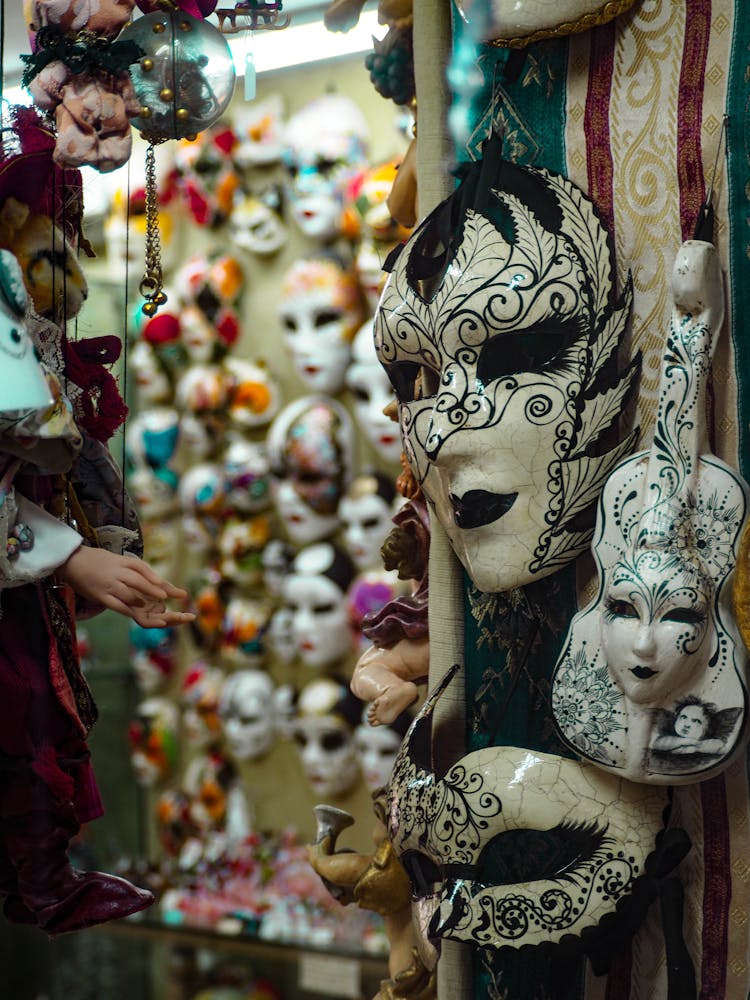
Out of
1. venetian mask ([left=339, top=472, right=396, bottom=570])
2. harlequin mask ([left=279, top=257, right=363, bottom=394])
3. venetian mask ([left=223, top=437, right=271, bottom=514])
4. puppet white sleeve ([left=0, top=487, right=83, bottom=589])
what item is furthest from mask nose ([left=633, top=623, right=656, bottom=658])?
venetian mask ([left=223, top=437, right=271, bottom=514])

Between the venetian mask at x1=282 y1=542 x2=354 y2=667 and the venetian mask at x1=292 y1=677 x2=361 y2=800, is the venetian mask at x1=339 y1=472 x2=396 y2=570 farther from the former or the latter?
the venetian mask at x1=292 y1=677 x2=361 y2=800

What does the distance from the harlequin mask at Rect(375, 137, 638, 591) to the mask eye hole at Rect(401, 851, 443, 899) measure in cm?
25

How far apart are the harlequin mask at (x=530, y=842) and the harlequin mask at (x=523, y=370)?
0.53 feet

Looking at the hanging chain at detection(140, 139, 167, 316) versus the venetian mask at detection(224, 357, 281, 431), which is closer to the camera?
the hanging chain at detection(140, 139, 167, 316)

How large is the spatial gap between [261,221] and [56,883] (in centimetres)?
176

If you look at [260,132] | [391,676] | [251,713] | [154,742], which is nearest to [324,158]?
[260,132]

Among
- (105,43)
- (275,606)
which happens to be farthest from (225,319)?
(105,43)

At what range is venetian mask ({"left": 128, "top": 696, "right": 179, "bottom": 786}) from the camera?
2.80 meters

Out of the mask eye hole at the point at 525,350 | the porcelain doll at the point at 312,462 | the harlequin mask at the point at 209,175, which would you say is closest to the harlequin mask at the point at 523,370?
the mask eye hole at the point at 525,350

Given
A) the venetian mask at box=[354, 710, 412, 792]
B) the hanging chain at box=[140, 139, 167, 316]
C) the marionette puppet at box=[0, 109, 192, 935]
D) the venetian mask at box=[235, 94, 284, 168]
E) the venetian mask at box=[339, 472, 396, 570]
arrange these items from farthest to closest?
the venetian mask at box=[235, 94, 284, 168]
the venetian mask at box=[339, 472, 396, 570]
the venetian mask at box=[354, 710, 412, 792]
the hanging chain at box=[140, 139, 167, 316]
the marionette puppet at box=[0, 109, 192, 935]

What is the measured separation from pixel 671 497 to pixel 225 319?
6.15 feet

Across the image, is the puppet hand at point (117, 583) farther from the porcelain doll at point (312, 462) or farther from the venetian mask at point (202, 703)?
Result: the venetian mask at point (202, 703)

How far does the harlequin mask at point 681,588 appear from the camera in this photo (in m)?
0.96

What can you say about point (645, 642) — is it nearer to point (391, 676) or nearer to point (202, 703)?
point (391, 676)
